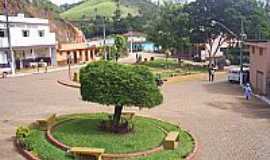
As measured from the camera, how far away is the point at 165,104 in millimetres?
26844

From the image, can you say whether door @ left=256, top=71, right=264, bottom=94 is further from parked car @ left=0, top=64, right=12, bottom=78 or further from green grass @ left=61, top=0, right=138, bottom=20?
green grass @ left=61, top=0, right=138, bottom=20

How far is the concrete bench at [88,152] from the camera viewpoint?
1402cm

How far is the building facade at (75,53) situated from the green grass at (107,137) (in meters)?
42.0

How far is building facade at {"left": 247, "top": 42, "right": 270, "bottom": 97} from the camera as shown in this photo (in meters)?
31.9

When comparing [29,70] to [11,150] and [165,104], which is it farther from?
[11,150]

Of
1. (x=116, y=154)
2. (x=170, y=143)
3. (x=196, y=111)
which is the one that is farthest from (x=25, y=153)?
(x=196, y=111)

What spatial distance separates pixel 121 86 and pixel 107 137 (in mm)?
1933

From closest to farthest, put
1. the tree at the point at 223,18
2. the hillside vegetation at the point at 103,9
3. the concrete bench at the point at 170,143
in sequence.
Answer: the concrete bench at the point at 170,143, the tree at the point at 223,18, the hillside vegetation at the point at 103,9

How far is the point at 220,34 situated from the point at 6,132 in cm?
4364

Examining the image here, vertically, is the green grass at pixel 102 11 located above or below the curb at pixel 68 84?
above

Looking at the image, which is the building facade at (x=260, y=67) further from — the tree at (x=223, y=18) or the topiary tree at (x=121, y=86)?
the tree at (x=223, y=18)

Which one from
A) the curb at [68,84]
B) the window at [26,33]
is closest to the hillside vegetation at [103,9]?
the window at [26,33]

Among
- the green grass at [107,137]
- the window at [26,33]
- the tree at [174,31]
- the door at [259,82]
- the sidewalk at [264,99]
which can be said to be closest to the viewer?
the green grass at [107,137]

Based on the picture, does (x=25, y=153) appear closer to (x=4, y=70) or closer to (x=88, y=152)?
(x=88, y=152)
